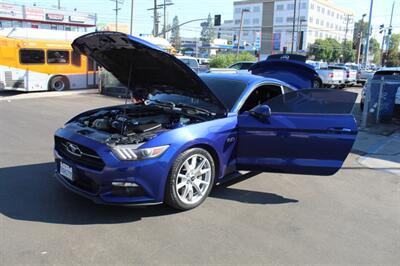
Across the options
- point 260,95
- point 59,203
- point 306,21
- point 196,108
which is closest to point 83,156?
point 59,203

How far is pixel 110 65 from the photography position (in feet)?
18.9

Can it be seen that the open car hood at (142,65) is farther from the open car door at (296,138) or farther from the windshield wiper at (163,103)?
the open car door at (296,138)

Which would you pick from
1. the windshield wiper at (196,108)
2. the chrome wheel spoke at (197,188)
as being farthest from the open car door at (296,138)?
the chrome wheel spoke at (197,188)

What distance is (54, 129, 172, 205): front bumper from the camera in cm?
387

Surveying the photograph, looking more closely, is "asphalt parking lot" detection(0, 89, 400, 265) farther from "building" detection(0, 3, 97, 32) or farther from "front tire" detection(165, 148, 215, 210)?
"building" detection(0, 3, 97, 32)

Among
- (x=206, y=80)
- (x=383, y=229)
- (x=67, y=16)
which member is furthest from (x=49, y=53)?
(x=67, y=16)

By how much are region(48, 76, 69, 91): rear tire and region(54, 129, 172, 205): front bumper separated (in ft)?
53.9

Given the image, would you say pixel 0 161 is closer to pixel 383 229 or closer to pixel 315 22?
pixel 383 229

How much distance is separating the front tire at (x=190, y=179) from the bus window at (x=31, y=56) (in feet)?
53.0

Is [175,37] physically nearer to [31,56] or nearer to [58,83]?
[58,83]

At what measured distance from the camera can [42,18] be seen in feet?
153

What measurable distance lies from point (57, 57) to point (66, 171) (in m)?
16.5

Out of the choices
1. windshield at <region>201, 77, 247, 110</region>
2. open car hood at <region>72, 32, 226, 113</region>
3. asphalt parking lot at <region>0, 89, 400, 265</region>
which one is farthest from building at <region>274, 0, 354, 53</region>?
asphalt parking lot at <region>0, 89, 400, 265</region>

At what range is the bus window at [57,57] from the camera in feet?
62.5
